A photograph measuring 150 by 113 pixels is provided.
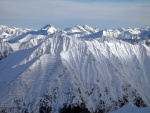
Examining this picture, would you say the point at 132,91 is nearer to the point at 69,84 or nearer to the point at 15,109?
the point at 69,84

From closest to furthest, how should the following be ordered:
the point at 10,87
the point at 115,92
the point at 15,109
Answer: the point at 15,109
the point at 10,87
the point at 115,92

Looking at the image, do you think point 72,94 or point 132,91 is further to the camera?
point 132,91

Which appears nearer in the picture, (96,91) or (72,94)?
(72,94)

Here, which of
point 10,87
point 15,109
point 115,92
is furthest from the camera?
point 115,92

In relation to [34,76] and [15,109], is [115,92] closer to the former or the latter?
[34,76]

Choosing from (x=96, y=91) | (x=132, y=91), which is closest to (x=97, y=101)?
(x=96, y=91)

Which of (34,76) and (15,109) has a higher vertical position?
(34,76)

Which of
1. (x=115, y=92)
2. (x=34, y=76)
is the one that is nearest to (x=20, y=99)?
(x=34, y=76)

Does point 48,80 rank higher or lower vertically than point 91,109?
higher
